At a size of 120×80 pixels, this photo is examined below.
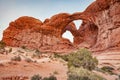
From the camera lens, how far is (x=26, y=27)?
64.4m

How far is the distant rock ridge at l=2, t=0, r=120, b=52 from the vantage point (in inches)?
2197

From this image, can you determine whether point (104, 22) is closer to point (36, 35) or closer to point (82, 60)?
point (36, 35)

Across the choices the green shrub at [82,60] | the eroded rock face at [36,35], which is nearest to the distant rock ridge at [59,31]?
the eroded rock face at [36,35]

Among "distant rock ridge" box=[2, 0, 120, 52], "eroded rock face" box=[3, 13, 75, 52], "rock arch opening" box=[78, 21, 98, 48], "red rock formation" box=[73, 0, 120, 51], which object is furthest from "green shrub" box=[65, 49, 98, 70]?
"rock arch opening" box=[78, 21, 98, 48]

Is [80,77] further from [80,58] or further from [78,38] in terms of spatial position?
[78,38]

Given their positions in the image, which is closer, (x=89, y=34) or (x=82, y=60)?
(x=82, y=60)

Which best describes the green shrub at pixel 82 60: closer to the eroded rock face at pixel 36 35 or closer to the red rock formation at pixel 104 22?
the red rock formation at pixel 104 22

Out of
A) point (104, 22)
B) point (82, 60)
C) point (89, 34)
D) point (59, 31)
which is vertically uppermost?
point (104, 22)

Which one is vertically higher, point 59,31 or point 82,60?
point 59,31

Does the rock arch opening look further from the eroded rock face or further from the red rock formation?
the eroded rock face

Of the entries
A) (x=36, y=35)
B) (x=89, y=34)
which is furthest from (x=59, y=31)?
(x=89, y=34)

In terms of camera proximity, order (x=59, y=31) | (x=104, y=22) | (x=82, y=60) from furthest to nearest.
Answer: (x=59, y=31), (x=104, y=22), (x=82, y=60)

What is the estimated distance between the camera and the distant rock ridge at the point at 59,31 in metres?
55.8

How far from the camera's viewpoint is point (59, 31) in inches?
2483
